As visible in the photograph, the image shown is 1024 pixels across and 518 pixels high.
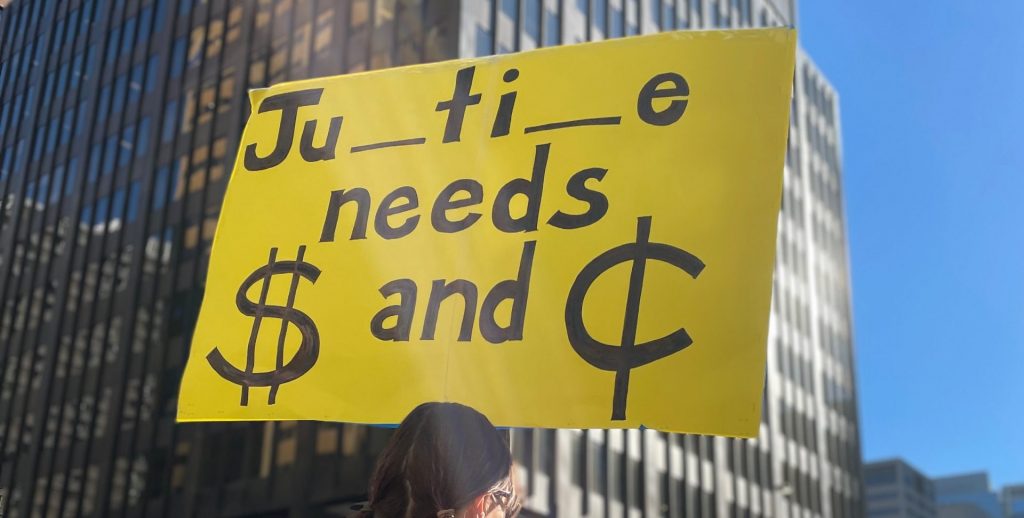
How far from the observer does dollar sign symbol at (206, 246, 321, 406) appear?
3967 mm

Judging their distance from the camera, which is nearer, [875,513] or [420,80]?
[420,80]

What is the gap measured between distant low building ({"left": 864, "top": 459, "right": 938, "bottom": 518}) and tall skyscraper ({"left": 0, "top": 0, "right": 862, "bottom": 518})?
12434cm

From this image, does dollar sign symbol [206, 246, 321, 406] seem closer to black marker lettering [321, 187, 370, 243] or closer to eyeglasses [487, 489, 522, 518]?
black marker lettering [321, 187, 370, 243]

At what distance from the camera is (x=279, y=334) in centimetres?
405

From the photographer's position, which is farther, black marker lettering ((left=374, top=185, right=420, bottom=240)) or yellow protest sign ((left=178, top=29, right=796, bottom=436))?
black marker lettering ((left=374, top=185, right=420, bottom=240))

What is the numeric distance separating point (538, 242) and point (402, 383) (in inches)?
26.3

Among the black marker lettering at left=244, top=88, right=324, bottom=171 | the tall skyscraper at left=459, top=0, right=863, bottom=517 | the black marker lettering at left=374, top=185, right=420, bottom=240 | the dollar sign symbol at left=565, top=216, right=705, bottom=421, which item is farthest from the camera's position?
the tall skyscraper at left=459, top=0, right=863, bottom=517

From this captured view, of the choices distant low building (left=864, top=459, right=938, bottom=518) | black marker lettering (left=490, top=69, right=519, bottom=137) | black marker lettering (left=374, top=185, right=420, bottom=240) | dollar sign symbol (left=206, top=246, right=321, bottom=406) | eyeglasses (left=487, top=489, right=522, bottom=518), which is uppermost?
black marker lettering (left=490, top=69, right=519, bottom=137)

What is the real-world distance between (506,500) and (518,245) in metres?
1.47

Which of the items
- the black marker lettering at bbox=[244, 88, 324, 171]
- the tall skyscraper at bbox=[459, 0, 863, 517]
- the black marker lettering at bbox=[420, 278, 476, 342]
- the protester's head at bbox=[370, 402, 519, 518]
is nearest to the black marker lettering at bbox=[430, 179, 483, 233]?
the black marker lettering at bbox=[420, 278, 476, 342]

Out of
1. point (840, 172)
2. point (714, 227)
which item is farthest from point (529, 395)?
point (840, 172)

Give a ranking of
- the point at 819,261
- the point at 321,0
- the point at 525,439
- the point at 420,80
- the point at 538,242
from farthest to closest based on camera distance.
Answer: the point at 819,261
the point at 321,0
the point at 525,439
the point at 420,80
the point at 538,242

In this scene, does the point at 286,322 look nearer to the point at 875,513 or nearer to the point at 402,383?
the point at 402,383

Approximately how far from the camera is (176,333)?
3809cm
